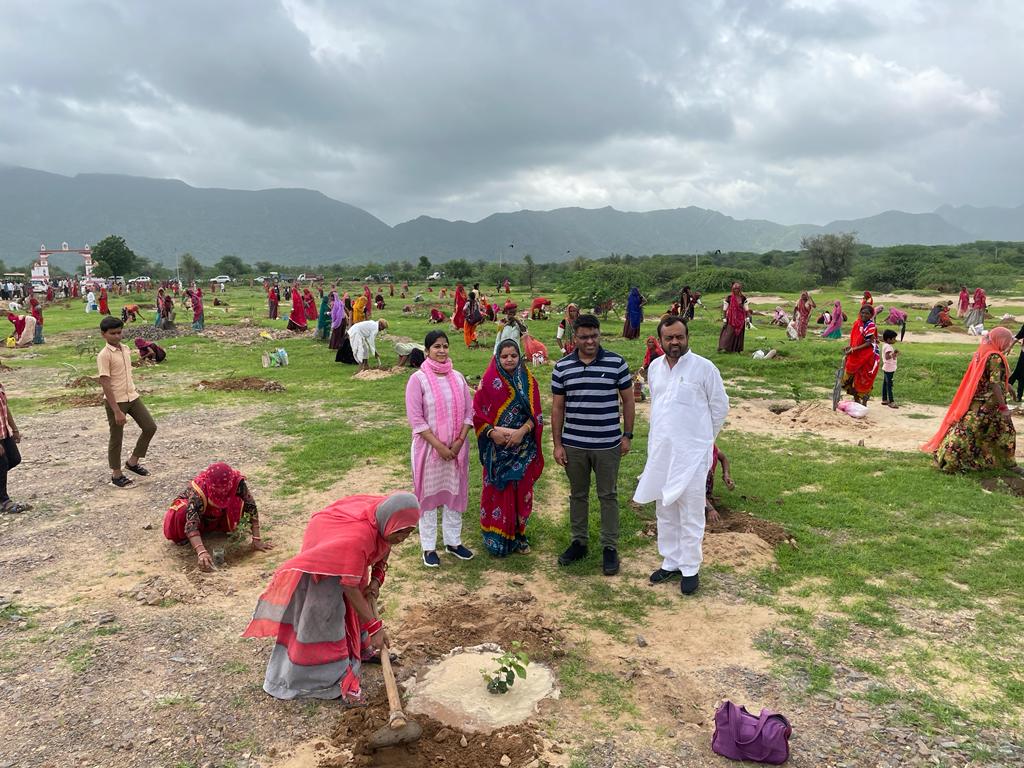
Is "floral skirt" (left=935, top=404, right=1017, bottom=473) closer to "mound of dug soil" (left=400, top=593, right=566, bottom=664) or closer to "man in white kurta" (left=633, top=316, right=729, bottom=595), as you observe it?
"man in white kurta" (left=633, top=316, right=729, bottom=595)

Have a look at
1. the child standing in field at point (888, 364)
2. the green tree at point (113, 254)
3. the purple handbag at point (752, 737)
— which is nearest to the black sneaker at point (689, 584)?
the purple handbag at point (752, 737)

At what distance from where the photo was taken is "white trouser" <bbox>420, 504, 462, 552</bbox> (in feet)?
16.1

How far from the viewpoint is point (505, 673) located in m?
3.46

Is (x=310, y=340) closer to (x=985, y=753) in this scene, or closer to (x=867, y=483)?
(x=867, y=483)

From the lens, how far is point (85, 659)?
3.62 meters

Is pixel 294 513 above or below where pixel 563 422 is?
below

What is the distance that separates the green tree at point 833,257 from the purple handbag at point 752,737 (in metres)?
49.7

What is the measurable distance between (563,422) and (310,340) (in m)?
16.5

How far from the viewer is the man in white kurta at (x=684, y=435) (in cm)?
437

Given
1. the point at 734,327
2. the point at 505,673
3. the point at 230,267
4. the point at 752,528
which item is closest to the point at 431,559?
the point at 505,673

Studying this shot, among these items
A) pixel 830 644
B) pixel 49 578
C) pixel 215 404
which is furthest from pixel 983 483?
pixel 215 404

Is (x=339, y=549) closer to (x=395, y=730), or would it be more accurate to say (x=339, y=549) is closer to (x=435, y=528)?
(x=395, y=730)

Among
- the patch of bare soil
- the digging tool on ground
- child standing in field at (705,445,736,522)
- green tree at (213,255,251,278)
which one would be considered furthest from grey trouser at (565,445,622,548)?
green tree at (213,255,251,278)

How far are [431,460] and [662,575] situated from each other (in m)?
Answer: 1.97
